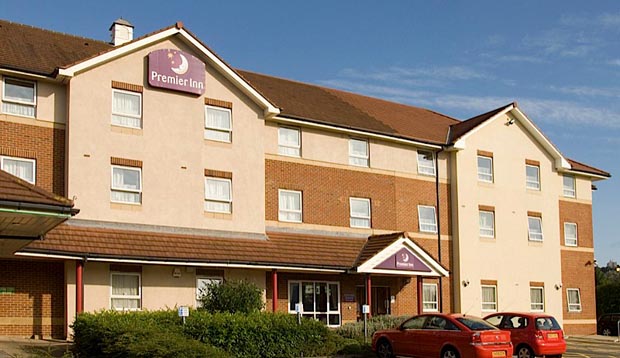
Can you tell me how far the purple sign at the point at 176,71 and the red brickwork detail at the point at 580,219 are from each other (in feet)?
69.5

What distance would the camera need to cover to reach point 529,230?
39.1 meters

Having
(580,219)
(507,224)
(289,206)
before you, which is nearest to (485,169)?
(507,224)

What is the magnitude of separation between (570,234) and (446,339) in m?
21.7

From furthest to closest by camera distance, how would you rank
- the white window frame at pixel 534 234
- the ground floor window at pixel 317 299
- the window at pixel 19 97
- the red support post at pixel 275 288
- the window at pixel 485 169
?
the white window frame at pixel 534 234, the window at pixel 485 169, the ground floor window at pixel 317 299, the red support post at pixel 275 288, the window at pixel 19 97

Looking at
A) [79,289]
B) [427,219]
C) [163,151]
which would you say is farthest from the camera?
[427,219]

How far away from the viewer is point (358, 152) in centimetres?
3403

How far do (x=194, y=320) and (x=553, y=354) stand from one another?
11043 mm

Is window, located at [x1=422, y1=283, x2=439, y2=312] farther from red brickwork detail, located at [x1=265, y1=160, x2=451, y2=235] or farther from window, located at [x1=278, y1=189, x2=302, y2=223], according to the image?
window, located at [x1=278, y1=189, x2=302, y2=223]

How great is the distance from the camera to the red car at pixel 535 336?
2484cm

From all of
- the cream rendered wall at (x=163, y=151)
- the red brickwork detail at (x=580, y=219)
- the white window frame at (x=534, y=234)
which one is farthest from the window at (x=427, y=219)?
the red brickwork detail at (x=580, y=219)

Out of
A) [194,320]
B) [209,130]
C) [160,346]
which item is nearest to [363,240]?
[209,130]

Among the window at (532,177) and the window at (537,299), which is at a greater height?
the window at (532,177)

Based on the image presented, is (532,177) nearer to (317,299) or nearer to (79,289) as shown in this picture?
(317,299)

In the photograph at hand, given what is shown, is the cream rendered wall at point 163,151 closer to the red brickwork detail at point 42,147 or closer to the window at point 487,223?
the red brickwork detail at point 42,147
